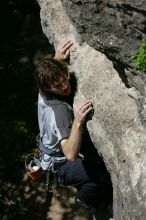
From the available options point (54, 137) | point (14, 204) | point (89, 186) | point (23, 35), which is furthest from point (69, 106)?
point (23, 35)

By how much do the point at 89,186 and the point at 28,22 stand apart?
241 inches

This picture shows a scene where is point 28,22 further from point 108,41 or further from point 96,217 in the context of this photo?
point 108,41

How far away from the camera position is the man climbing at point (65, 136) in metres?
5.45

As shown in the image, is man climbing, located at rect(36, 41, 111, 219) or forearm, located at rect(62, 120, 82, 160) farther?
man climbing, located at rect(36, 41, 111, 219)

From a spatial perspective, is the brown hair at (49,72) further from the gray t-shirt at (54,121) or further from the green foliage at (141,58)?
the green foliage at (141,58)

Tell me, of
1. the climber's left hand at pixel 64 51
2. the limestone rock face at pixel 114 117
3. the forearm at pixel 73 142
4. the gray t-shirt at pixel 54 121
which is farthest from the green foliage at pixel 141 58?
the climber's left hand at pixel 64 51

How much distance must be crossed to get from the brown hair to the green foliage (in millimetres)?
1095

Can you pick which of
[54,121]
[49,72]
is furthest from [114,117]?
[49,72]

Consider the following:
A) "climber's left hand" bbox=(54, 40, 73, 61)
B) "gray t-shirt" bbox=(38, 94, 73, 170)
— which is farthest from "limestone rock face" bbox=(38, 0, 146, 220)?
"gray t-shirt" bbox=(38, 94, 73, 170)

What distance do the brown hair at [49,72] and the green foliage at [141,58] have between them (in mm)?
1095

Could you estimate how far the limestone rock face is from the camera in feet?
16.5

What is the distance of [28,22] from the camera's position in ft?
38.1

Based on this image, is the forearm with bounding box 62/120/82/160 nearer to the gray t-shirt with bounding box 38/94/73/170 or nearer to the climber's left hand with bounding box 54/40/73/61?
the gray t-shirt with bounding box 38/94/73/170

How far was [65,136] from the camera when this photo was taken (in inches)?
217
